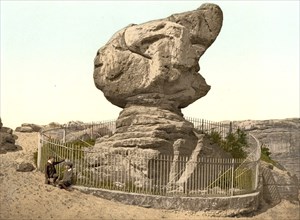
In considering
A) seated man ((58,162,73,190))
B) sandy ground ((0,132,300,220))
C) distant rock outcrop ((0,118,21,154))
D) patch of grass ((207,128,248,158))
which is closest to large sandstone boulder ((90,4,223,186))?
patch of grass ((207,128,248,158))

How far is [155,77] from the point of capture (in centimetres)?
2117

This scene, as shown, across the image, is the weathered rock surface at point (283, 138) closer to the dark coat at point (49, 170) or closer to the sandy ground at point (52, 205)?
the sandy ground at point (52, 205)

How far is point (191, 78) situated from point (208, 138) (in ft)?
9.40

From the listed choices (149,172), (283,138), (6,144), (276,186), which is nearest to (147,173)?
(149,172)

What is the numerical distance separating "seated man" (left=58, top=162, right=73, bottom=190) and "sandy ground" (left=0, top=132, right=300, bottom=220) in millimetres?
277

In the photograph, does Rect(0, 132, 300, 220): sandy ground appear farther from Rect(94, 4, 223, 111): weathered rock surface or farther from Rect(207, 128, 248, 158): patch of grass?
Rect(207, 128, 248, 158): patch of grass

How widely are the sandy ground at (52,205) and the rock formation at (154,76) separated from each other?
3409 mm

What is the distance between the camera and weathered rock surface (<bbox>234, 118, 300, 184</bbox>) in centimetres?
4175

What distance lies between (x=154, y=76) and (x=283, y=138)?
23.6 meters

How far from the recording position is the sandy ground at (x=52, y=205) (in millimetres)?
15477

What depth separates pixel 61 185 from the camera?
57.6 feet

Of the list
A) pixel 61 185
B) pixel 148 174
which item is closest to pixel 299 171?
pixel 148 174

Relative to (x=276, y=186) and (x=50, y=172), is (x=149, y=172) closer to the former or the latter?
(x=50, y=172)

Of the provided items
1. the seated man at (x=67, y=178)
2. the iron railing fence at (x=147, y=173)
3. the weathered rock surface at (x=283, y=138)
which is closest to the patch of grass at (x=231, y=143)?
the iron railing fence at (x=147, y=173)
